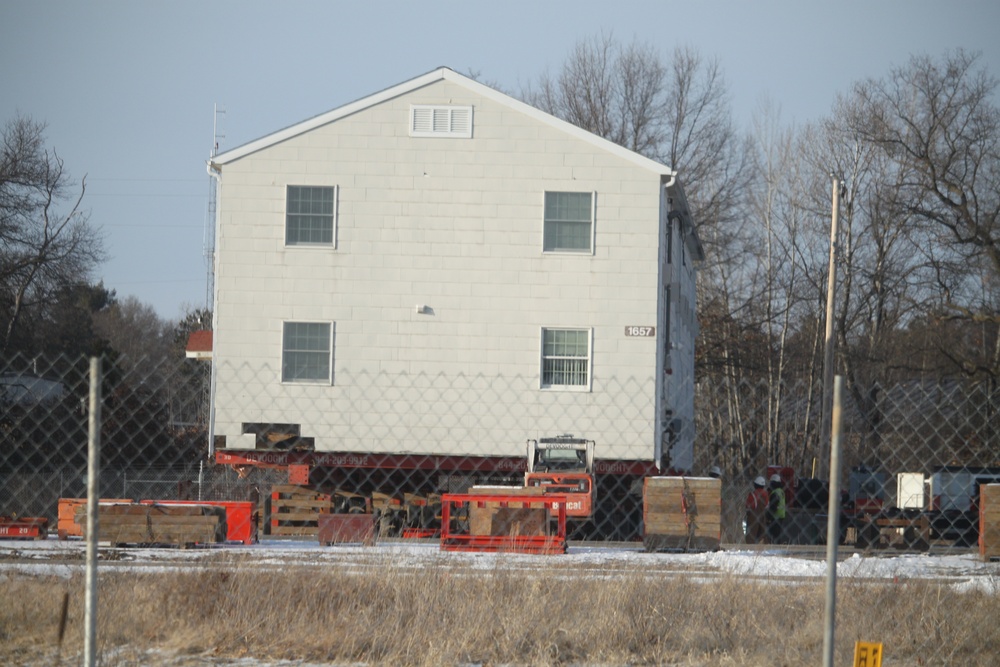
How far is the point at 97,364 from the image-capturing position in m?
5.59

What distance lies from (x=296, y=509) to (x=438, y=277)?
595 centimetres

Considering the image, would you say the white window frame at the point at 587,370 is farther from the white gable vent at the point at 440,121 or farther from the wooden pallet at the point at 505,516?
the wooden pallet at the point at 505,516

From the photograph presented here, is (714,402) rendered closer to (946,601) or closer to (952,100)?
(952,100)

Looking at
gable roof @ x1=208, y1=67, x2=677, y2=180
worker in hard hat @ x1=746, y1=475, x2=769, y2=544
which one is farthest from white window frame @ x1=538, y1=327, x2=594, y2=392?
worker in hard hat @ x1=746, y1=475, x2=769, y2=544

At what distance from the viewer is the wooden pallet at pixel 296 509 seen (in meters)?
22.6

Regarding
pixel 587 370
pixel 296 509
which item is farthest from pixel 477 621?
pixel 587 370

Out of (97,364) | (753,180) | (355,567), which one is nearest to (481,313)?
(355,567)

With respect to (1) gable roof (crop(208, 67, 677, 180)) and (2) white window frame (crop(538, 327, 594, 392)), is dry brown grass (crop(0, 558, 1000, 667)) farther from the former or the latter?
(1) gable roof (crop(208, 67, 677, 180))

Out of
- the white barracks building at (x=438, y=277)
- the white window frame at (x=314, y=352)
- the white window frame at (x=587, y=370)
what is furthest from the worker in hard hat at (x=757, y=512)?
the white window frame at (x=314, y=352)

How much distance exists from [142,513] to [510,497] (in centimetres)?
540

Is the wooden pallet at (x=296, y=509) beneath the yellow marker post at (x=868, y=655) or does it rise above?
beneath

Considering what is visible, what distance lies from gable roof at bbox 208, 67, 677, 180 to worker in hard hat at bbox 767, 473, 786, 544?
283 inches

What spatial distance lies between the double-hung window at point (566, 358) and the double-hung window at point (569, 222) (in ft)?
6.22

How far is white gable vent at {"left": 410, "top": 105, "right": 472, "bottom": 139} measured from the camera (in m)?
25.7
